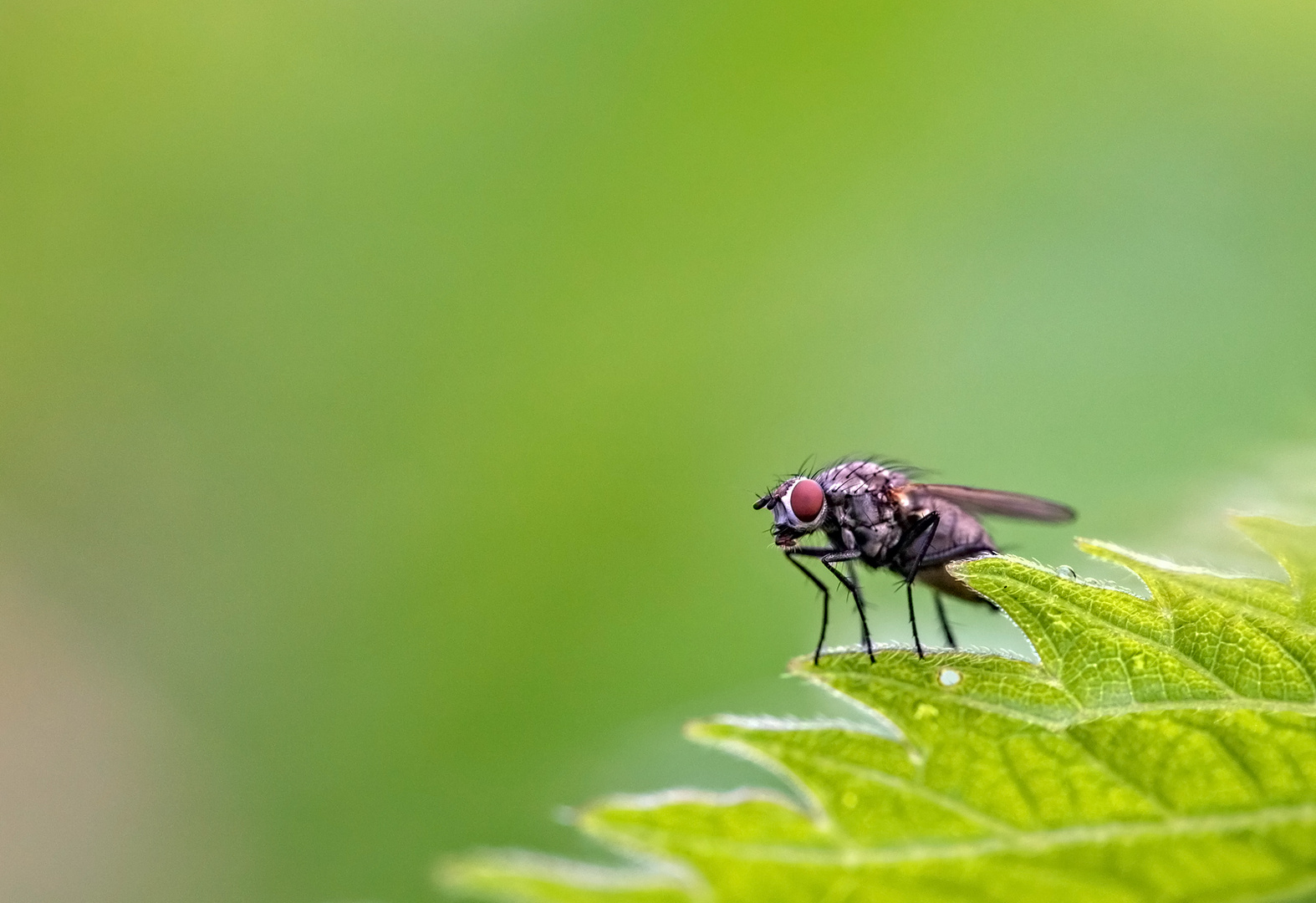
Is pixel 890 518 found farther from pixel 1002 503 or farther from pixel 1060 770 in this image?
pixel 1060 770

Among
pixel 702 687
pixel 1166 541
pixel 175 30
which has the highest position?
pixel 175 30

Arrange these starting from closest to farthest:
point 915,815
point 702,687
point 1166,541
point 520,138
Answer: point 915,815
point 1166,541
point 702,687
point 520,138

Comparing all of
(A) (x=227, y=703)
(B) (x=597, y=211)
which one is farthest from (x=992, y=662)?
(B) (x=597, y=211)

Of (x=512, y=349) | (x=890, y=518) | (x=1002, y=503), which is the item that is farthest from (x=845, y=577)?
(x=512, y=349)

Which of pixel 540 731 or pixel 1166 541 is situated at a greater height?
pixel 540 731

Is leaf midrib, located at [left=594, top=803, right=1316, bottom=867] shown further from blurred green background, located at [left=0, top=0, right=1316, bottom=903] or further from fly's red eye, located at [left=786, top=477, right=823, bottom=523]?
blurred green background, located at [left=0, top=0, right=1316, bottom=903]

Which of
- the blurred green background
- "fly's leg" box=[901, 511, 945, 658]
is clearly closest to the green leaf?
"fly's leg" box=[901, 511, 945, 658]

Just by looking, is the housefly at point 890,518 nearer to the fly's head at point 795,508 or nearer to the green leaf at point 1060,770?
the fly's head at point 795,508

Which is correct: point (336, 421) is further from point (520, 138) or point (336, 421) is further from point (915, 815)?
point (915, 815)
